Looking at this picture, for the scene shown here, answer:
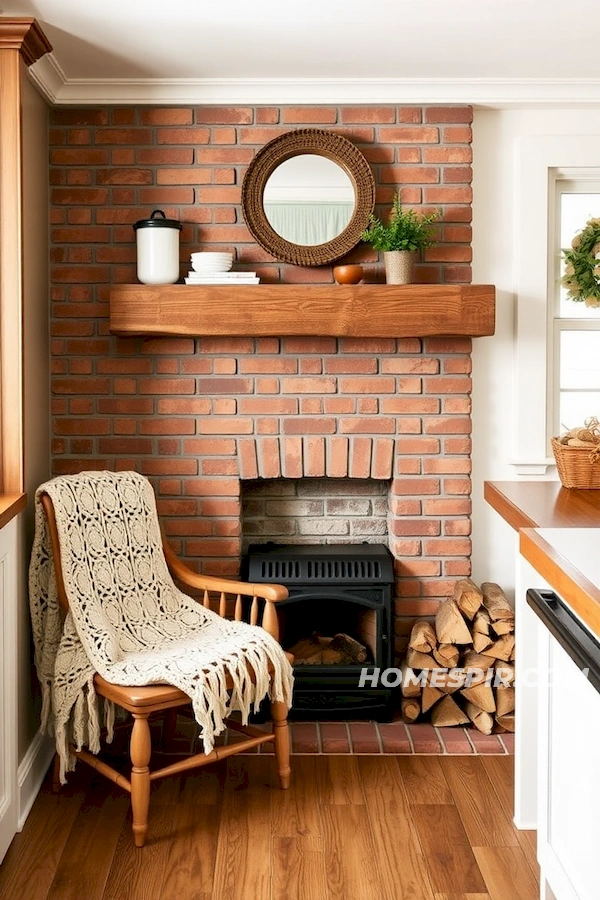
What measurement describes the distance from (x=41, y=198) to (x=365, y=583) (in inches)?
69.4

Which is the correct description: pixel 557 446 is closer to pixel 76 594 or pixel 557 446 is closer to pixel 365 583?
pixel 365 583

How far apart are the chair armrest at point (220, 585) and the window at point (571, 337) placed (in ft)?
4.35

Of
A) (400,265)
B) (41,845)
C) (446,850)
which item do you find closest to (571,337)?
(400,265)

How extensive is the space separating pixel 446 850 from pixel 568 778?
0.67 m

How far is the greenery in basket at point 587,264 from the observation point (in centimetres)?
337

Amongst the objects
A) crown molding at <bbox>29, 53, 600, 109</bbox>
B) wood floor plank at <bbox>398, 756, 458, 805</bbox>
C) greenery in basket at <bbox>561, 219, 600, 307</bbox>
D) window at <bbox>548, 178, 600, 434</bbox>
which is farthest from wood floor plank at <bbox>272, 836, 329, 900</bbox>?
crown molding at <bbox>29, 53, 600, 109</bbox>

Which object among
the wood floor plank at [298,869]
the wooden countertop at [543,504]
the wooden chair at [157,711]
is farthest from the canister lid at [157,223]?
the wood floor plank at [298,869]

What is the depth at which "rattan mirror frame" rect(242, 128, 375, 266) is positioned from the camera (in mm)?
3275

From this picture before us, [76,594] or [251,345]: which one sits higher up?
[251,345]

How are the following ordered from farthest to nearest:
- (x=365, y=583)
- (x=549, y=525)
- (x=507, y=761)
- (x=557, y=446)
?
1. (x=365, y=583)
2. (x=507, y=761)
3. (x=557, y=446)
4. (x=549, y=525)

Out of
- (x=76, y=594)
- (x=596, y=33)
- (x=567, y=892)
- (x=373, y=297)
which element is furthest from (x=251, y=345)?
(x=567, y=892)

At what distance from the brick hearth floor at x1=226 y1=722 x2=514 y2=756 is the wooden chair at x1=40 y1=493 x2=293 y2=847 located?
301mm

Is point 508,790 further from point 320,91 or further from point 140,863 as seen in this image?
point 320,91

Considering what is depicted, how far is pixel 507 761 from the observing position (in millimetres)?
3057
